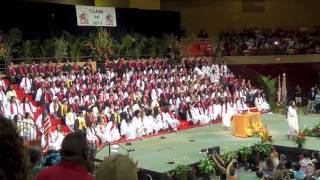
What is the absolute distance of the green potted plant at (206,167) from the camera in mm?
12915

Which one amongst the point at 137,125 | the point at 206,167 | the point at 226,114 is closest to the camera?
the point at 206,167

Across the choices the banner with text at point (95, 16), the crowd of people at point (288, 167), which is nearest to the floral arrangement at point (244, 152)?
the crowd of people at point (288, 167)

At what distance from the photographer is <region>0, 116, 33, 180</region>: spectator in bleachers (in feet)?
6.38

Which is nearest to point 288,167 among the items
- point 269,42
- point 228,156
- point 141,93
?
point 228,156

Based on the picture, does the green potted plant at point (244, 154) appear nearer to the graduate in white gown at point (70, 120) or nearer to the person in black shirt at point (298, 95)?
the graduate in white gown at point (70, 120)

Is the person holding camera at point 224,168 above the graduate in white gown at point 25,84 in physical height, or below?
below

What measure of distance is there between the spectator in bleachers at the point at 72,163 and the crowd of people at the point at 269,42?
26792 mm

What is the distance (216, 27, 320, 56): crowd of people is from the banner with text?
24.8ft

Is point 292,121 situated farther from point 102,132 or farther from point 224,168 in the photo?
point 102,132

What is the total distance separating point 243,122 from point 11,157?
638 inches

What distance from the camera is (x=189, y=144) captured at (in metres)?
Answer: 16.4

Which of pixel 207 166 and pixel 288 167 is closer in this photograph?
pixel 207 166

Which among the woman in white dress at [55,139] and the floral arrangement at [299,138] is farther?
the floral arrangement at [299,138]

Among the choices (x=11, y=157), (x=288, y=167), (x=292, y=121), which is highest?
(x=11, y=157)
